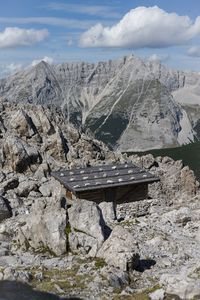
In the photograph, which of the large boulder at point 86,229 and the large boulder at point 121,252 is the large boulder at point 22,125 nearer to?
the large boulder at point 86,229

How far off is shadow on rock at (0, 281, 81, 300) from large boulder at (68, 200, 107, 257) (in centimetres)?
628

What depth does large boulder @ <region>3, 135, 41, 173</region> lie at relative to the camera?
63.6 meters

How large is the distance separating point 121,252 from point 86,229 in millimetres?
5337

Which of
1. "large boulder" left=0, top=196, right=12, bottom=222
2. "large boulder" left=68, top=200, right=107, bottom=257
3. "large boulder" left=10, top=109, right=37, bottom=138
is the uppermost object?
"large boulder" left=10, top=109, right=37, bottom=138

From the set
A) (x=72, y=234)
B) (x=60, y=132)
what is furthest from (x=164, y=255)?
(x=60, y=132)

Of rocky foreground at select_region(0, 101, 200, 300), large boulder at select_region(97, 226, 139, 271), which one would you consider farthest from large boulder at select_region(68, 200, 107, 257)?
large boulder at select_region(97, 226, 139, 271)

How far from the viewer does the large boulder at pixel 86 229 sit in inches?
1355

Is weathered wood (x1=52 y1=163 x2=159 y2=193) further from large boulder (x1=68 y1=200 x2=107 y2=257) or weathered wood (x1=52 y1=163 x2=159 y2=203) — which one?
large boulder (x1=68 y1=200 x2=107 y2=257)

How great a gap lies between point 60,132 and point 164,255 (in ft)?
155

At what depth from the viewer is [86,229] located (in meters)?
35.8

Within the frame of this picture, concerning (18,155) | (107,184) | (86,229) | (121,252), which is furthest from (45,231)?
(18,155)

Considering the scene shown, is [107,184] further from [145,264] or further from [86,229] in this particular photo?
[145,264]

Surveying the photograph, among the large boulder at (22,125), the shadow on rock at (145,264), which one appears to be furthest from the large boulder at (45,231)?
the large boulder at (22,125)

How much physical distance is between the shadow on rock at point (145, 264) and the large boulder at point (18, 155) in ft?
110
